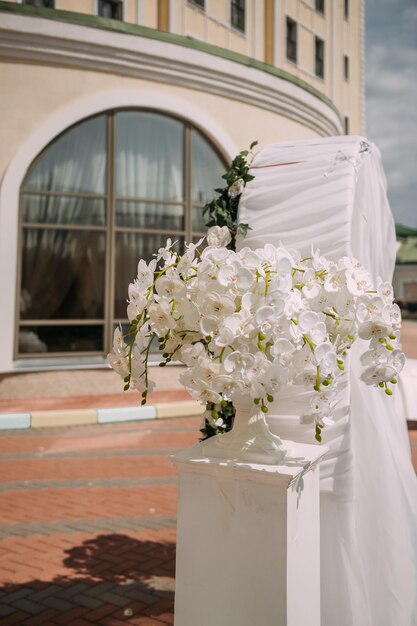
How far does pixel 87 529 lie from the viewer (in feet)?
16.6

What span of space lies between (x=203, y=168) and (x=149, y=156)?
1.10 m

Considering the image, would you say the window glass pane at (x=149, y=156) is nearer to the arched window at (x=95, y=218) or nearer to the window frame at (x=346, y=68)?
the arched window at (x=95, y=218)

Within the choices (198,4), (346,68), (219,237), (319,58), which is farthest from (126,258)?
(346,68)

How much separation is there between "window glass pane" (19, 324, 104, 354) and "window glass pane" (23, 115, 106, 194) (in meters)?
2.40

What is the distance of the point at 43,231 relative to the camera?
1051cm

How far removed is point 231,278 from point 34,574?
3073 mm

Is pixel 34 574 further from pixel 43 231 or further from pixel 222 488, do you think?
pixel 43 231

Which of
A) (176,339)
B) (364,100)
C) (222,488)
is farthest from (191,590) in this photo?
(364,100)

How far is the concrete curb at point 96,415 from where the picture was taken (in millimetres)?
8742

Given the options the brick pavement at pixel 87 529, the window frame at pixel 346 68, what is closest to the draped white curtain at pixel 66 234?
the brick pavement at pixel 87 529

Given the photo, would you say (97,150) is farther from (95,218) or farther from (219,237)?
(219,237)

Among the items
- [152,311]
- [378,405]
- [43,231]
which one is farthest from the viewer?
[43,231]

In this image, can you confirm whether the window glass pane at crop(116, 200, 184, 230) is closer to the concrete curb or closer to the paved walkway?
the concrete curb

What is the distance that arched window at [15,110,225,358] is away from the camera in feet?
34.2
